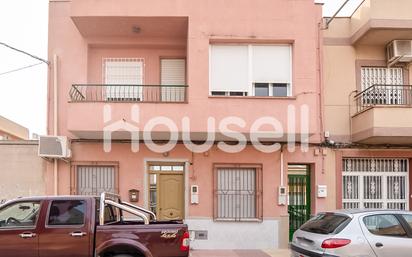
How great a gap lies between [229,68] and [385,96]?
490cm

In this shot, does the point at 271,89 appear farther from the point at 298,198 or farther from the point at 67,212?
the point at 67,212

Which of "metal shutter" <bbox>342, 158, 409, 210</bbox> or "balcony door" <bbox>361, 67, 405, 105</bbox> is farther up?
"balcony door" <bbox>361, 67, 405, 105</bbox>

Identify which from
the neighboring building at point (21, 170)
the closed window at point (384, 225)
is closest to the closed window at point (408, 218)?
the closed window at point (384, 225)

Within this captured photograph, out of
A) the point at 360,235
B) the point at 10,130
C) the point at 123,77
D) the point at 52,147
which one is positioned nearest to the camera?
the point at 360,235

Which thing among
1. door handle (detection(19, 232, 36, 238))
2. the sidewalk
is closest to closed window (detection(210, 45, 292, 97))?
the sidewalk

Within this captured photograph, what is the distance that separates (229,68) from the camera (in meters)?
11.7

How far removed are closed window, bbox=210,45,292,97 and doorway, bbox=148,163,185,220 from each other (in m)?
2.70

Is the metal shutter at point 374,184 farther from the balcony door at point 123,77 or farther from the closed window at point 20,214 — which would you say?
the closed window at point 20,214

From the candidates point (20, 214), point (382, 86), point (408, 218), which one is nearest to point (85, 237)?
point (20, 214)

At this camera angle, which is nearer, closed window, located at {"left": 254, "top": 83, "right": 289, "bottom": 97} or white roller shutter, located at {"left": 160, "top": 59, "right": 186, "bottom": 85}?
closed window, located at {"left": 254, "top": 83, "right": 289, "bottom": 97}

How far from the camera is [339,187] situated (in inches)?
500

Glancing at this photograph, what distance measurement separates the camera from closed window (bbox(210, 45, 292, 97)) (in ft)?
38.3

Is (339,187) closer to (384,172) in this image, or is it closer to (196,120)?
(384,172)

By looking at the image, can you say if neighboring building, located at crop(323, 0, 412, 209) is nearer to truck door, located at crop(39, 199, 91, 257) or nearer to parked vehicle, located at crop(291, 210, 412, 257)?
parked vehicle, located at crop(291, 210, 412, 257)
